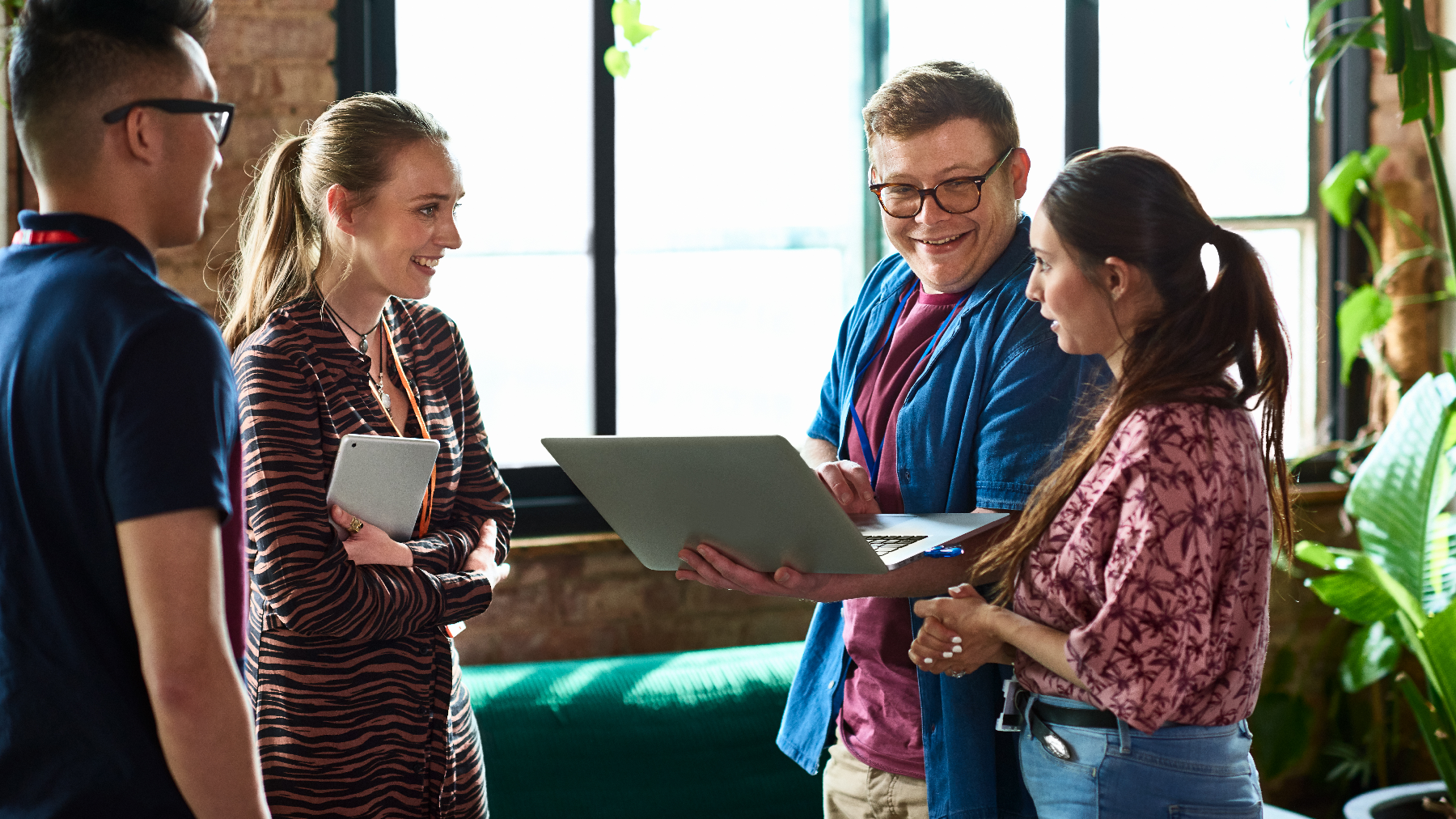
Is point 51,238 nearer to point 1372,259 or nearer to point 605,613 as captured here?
point 605,613

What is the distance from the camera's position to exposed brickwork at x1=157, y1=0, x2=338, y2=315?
254 cm

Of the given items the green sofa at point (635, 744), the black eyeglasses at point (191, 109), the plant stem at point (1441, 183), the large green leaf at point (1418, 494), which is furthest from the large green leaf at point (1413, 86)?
the black eyeglasses at point (191, 109)

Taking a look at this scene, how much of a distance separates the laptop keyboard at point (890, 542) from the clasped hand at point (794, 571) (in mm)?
93

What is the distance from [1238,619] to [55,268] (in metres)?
1.15

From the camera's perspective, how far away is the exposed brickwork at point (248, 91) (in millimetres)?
2539

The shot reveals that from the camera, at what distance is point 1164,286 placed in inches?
50.2

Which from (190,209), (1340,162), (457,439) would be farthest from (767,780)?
(1340,162)

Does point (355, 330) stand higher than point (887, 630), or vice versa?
point (355, 330)

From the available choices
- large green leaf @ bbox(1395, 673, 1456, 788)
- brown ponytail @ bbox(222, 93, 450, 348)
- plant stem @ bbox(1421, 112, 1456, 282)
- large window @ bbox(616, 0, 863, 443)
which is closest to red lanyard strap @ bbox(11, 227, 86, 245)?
brown ponytail @ bbox(222, 93, 450, 348)

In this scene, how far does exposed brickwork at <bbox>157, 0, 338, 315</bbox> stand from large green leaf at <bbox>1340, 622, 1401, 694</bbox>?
9.61ft

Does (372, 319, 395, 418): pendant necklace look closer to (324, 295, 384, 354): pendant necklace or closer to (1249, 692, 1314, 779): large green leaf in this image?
(324, 295, 384, 354): pendant necklace

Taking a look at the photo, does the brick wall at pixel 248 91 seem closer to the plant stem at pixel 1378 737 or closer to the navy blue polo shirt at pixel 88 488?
the navy blue polo shirt at pixel 88 488

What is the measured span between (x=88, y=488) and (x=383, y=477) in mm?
565

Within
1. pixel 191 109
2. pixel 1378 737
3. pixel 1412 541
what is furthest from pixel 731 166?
pixel 1378 737
